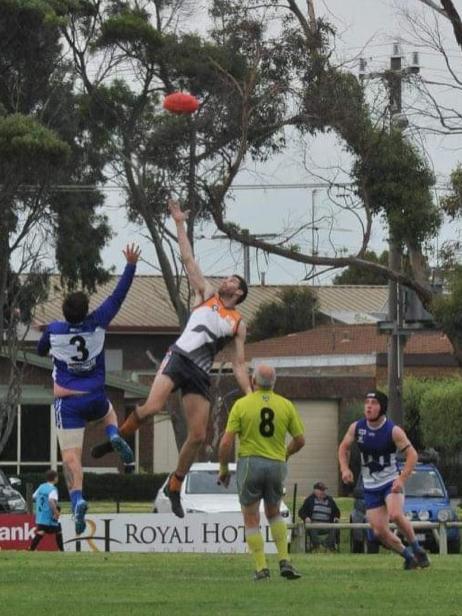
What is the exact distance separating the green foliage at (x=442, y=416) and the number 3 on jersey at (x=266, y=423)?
38092 mm

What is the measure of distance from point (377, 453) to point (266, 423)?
246cm

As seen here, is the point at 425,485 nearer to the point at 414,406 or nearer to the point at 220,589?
the point at 220,589

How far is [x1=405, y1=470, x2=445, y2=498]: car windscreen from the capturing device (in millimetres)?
29562

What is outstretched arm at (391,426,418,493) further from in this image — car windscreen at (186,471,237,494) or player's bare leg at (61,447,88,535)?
car windscreen at (186,471,237,494)

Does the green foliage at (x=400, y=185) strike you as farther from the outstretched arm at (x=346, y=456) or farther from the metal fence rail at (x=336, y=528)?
the outstretched arm at (x=346, y=456)

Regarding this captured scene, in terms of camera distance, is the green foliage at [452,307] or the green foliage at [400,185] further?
the green foliage at [400,185]

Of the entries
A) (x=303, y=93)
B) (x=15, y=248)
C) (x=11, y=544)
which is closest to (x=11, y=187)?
(x=15, y=248)

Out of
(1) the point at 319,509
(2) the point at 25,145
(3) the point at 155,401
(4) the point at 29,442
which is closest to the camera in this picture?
(3) the point at 155,401

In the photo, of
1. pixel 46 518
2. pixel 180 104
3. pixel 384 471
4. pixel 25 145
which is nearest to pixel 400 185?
pixel 46 518

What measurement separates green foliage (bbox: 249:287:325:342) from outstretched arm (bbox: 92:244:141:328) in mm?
65003

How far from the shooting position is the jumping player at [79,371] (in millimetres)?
15305

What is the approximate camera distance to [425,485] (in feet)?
97.8

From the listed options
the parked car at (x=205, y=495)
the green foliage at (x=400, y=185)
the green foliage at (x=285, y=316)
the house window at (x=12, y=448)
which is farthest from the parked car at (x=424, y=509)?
the green foliage at (x=285, y=316)

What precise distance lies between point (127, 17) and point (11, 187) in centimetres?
535
